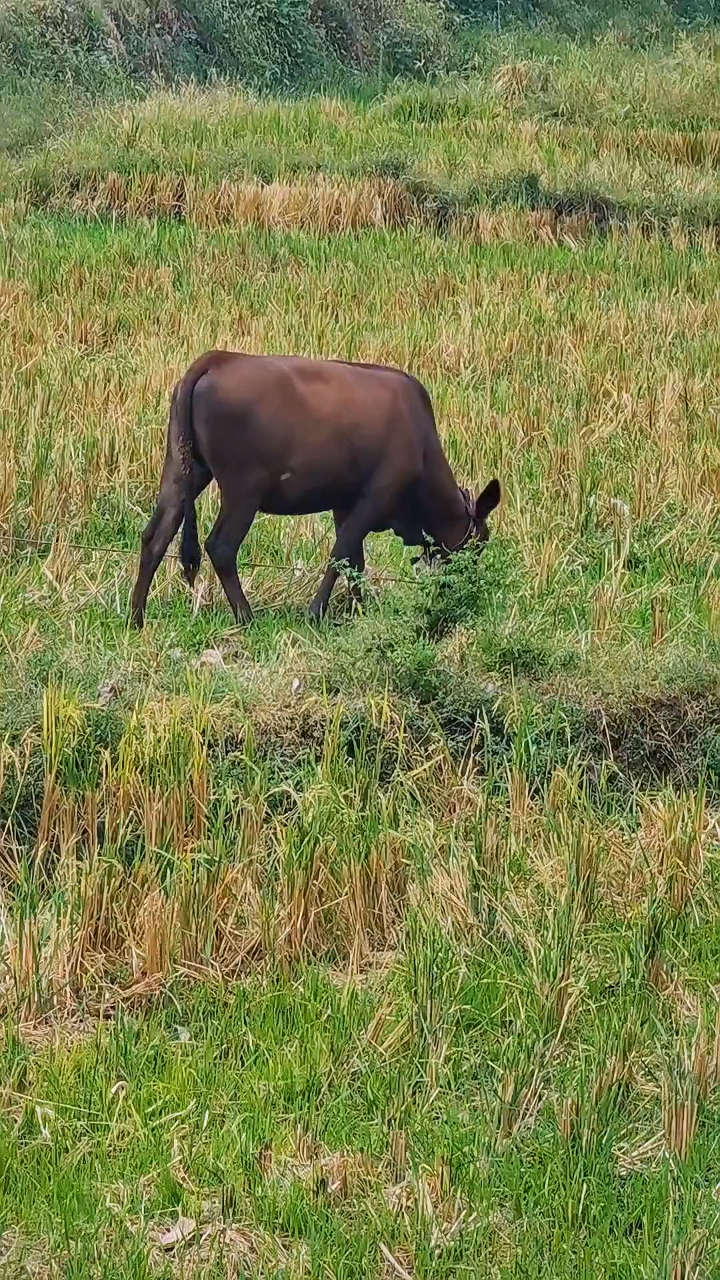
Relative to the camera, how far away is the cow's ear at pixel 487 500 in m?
5.69

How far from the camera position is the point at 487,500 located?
5.75 meters

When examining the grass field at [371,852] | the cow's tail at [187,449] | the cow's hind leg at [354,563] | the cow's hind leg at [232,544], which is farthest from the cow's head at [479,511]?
the cow's tail at [187,449]

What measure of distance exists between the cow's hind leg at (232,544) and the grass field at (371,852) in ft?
0.34

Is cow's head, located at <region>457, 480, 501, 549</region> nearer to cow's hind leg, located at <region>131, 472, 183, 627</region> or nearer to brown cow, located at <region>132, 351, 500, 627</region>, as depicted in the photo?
brown cow, located at <region>132, 351, 500, 627</region>

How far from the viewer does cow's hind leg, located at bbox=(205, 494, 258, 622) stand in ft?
17.6

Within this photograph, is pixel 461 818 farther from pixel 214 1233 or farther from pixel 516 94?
pixel 516 94

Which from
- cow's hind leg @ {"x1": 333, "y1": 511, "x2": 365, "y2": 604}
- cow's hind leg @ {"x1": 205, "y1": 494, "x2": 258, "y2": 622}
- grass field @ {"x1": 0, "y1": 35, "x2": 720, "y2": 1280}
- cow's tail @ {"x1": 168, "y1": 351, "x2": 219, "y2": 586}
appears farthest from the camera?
cow's hind leg @ {"x1": 333, "y1": 511, "x2": 365, "y2": 604}

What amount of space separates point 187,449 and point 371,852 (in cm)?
182

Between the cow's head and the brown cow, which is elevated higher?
the brown cow

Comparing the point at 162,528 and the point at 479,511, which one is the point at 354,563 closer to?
the point at 479,511

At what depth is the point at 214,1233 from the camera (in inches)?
109

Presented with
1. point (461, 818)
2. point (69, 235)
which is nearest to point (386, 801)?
point (461, 818)

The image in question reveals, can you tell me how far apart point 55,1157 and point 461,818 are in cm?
160

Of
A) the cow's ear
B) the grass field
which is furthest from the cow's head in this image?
the grass field
